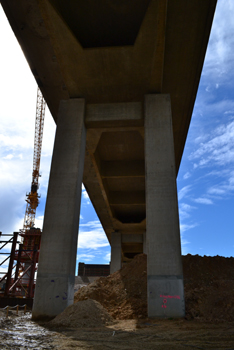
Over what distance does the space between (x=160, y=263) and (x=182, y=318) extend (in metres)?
2.45

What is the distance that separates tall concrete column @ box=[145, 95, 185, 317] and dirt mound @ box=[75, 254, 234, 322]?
1188mm

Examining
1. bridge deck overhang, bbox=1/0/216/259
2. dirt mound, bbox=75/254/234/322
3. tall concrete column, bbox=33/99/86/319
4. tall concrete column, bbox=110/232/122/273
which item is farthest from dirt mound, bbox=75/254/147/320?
tall concrete column, bbox=110/232/122/273

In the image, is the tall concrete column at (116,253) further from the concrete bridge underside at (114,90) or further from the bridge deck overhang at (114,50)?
the concrete bridge underside at (114,90)

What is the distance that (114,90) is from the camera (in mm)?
17609

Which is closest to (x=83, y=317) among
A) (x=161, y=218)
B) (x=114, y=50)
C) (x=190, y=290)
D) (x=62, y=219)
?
(x=62, y=219)

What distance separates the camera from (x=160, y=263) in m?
13.1

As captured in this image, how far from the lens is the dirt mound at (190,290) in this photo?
41.1 feet

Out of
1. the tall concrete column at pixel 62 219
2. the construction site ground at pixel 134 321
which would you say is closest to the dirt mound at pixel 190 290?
the construction site ground at pixel 134 321

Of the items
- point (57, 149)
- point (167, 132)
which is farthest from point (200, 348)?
point (57, 149)

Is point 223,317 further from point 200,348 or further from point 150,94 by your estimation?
point 150,94

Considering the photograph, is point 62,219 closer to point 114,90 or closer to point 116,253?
point 114,90

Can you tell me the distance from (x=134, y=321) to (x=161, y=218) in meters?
4.84

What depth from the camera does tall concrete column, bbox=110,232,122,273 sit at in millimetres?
38500

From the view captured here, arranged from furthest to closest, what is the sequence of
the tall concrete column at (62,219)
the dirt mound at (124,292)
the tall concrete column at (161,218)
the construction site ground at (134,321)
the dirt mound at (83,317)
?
the dirt mound at (124,292) → the tall concrete column at (62,219) → the tall concrete column at (161,218) → the dirt mound at (83,317) → the construction site ground at (134,321)
